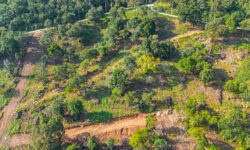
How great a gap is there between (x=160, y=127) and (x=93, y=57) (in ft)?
150

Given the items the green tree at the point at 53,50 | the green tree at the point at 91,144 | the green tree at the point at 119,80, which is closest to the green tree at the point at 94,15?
the green tree at the point at 53,50

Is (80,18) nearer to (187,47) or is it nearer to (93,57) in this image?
(93,57)

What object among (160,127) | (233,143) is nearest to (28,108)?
(160,127)

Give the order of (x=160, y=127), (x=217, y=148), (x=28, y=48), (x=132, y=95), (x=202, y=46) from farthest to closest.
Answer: (x=28, y=48)
(x=202, y=46)
(x=132, y=95)
(x=160, y=127)
(x=217, y=148)

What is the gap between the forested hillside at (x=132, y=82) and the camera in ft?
194

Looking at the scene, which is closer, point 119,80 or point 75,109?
point 75,109

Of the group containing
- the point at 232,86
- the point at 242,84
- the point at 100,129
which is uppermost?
the point at 242,84

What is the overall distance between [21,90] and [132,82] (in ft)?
162

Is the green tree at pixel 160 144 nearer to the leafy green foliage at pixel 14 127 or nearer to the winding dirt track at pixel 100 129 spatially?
the winding dirt track at pixel 100 129

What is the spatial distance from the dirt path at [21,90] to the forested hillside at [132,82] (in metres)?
0.42

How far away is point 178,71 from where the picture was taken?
250 feet

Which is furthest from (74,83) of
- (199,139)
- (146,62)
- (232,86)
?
(232,86)

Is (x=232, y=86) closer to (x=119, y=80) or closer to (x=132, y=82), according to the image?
(x=132, y=82)

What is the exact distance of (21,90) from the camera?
79.6m
